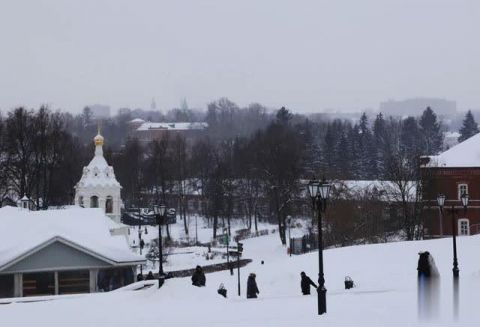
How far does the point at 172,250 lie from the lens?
54906mm

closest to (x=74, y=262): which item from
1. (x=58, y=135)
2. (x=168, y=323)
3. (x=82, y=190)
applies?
(x=168, y=323)

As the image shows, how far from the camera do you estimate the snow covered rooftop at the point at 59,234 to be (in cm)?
2870

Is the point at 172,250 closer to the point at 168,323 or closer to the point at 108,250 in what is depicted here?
the point at 108,250

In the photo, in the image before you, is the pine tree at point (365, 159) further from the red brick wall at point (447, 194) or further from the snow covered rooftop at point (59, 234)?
the snow covered rooftop at point (59, 234)

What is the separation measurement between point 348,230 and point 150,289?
1108 inches

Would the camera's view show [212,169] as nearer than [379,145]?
Yes

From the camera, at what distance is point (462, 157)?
47.4 meters

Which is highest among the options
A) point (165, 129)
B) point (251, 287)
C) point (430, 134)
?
point (165, 129)

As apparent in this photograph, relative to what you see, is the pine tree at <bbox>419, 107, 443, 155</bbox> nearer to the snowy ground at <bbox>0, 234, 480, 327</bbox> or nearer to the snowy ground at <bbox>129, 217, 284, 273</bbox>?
the snowy ground at <bbox>129, 217, 284, 273</bbox>

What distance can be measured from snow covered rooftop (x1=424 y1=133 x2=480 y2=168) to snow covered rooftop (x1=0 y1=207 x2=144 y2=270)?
933 inches

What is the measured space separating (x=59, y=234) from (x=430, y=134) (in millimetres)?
102603

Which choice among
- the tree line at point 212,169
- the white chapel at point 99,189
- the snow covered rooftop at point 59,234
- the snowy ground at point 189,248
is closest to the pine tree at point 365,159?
the tree line at point 212,169

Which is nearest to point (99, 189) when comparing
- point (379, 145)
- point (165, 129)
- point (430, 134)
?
point (379, 145)

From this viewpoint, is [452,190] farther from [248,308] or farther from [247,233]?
[248,308]
